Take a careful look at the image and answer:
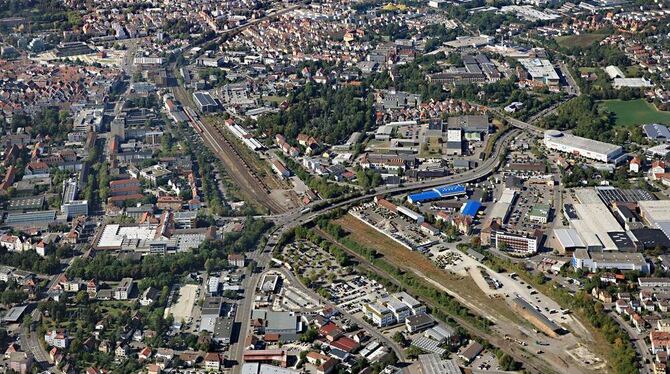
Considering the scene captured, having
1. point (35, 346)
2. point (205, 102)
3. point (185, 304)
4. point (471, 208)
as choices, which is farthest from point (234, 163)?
point (35, 346)

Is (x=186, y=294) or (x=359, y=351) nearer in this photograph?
(x=359, y=351)

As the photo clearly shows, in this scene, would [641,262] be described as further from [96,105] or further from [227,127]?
[96,105]

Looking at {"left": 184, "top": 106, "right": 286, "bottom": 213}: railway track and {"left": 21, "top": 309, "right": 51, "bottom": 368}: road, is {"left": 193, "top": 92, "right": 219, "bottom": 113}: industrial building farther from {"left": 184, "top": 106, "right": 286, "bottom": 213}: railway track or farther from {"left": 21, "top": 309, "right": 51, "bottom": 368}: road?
{"left": 21, "top": 309, "right": 51, "bottom": 368}: road

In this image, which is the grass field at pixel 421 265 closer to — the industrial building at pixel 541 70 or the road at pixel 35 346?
the road at pixel 35 346

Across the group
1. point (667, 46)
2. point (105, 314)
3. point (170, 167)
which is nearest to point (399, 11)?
point (667, 46)

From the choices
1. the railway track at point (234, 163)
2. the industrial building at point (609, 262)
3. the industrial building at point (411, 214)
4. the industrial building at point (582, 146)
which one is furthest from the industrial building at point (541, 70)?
the industrial building at point (609, 262)

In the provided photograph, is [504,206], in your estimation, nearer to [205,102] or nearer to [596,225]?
[596,225]
